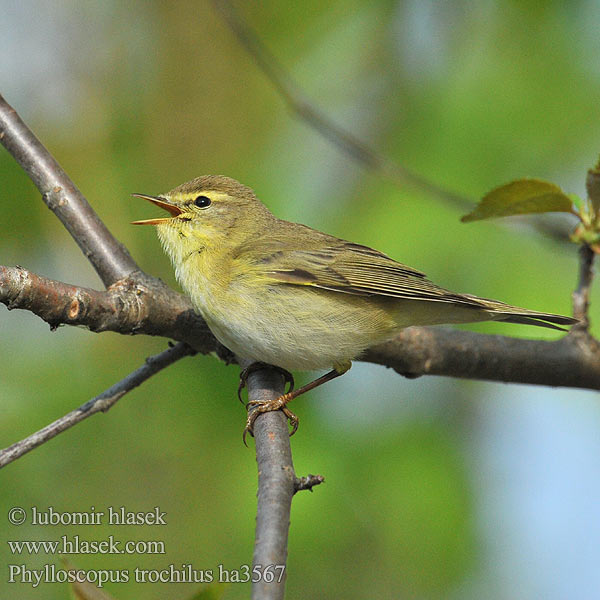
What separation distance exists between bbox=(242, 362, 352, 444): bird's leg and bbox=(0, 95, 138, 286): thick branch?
33.6 inches

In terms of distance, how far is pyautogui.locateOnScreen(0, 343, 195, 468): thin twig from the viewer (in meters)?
2.41

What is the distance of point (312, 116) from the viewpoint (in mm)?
4258

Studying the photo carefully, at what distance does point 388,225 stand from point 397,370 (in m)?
0.79

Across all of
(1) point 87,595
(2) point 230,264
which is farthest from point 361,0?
(1) point 87,595

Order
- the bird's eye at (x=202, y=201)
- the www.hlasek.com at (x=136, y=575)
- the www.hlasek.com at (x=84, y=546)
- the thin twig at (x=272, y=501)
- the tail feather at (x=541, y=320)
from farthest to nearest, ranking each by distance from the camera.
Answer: the bird's eye at (x=202, y=201)
the www.hlasek.com at (x=84, y=546)
the www.hlasek.com at (x=136, y=575)
the tail feather at (x=541, y=320)
the thin twig at (x=272, y=501)

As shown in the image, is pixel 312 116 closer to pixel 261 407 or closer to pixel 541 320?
pixel 541 320

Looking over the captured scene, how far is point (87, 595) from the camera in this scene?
1690 millimetres

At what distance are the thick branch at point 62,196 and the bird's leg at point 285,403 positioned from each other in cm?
85

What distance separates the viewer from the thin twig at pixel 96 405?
7.89ft

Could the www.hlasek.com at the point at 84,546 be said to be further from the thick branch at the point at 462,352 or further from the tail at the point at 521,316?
the tail at the point at 521,316

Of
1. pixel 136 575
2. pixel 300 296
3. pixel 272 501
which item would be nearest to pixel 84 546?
pixel 136 575

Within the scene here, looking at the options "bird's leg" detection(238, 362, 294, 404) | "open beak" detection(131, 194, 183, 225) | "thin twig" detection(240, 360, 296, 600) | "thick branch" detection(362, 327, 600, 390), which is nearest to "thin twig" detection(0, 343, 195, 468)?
"bird's leg" detection(238, 362, 294, 404)

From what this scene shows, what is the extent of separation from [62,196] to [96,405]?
1067 millimetres

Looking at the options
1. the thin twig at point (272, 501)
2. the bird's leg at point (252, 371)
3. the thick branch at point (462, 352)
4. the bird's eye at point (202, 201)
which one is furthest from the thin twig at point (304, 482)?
the bird's eye at point (202, 201)
